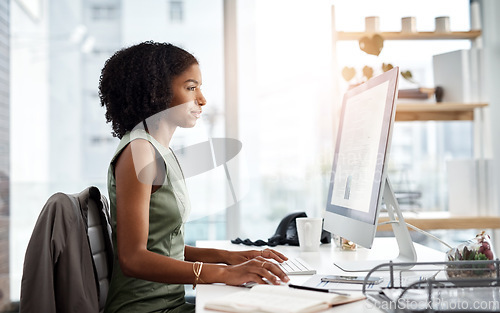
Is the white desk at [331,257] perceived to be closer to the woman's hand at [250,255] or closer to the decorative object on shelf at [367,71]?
the woman's hand at [250,255]

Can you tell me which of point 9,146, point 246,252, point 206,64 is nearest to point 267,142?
point 206,64

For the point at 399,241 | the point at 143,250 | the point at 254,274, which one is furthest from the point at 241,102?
the point at 254,274

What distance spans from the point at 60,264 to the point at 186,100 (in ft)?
1.88

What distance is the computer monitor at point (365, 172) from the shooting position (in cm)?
120

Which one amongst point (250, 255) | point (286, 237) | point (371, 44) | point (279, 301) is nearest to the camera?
point (279, 301)

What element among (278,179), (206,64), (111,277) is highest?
(206,64)

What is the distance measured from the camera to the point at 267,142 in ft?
10.2

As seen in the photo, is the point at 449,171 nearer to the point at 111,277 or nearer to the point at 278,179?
the point at 278,179

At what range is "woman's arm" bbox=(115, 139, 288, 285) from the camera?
1.10 m

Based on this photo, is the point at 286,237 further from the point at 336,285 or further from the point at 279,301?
the point at 279,301

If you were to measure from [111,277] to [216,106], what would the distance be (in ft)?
5.90

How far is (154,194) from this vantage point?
4.39ft

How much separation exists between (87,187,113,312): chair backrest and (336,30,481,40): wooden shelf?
5.96 ft

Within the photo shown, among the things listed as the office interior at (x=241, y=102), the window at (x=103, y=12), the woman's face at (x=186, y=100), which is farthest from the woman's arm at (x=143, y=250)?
the window at (x=103, y=12)
